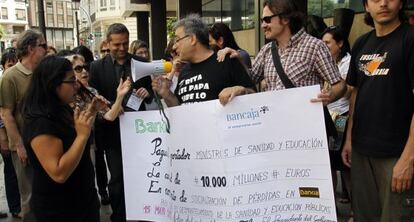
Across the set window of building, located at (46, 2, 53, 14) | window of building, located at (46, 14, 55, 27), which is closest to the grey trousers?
window of building, located at (46, 14, 55, 27)

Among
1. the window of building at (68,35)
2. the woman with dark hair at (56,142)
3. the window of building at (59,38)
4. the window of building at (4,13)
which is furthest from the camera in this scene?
the window of building at (68,35)

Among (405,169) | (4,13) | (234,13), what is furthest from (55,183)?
(4,13)

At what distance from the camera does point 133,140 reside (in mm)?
3666

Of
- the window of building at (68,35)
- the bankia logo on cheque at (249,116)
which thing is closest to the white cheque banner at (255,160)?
the bankia logo on cheque at (249,116)

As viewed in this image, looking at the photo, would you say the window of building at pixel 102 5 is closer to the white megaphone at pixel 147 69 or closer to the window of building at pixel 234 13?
the window of building at pixel 234 13

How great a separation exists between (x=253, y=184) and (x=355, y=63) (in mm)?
1029

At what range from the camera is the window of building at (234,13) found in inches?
515

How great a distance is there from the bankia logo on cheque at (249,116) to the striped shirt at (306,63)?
0.37 meters

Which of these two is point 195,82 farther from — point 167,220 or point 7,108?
point 7,108

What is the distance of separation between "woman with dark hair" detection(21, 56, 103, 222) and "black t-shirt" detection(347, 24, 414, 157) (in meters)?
1.68

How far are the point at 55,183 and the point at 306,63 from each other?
180cm

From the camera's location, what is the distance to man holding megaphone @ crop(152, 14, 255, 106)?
3178 mm

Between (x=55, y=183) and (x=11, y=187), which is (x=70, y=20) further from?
(x=55, y=183)

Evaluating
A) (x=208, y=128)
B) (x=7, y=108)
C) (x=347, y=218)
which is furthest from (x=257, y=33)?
(x=208, y=128)
